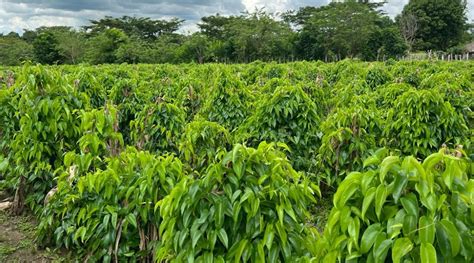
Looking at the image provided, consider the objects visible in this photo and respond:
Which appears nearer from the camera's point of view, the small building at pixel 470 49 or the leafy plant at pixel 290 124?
the leafy plant at pixel 290 124

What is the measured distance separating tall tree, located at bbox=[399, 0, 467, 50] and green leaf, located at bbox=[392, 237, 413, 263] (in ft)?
153

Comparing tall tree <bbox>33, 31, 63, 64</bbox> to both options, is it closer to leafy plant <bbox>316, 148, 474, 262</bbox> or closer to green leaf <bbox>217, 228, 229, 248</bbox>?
green leaf <bbox>217, 228, 229, 248</bbox>

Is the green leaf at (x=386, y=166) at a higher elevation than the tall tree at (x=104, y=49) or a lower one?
lower

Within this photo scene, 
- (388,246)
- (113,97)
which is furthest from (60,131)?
(388,246)

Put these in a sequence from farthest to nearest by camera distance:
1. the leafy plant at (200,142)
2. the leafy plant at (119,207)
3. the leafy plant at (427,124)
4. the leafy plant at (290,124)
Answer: the leafy plant at (290,124)
the leafy plant at (427,124)
the leafy plant at (200,142)
the leafy plant at (119,207)

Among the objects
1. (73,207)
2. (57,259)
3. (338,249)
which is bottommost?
(57,259)

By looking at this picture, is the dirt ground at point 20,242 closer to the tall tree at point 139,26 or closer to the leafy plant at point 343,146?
the leafy plant at point 343,146

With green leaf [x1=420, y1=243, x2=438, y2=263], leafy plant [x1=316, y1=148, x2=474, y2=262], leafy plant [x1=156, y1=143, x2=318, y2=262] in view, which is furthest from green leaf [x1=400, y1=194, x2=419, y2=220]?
leafy plant [x1=156, y1=143, x2=318, y2=262]

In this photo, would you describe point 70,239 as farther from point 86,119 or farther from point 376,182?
point 376,182

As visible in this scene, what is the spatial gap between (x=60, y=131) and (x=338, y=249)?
10.6 ft

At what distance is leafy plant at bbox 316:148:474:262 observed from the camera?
4.16 feet

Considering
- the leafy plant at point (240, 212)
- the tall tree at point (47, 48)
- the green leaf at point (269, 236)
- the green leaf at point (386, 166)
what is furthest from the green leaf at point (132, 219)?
the tall tree at point (47, 48)

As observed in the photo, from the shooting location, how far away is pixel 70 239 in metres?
3.17

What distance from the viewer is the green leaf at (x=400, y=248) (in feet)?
4.10
